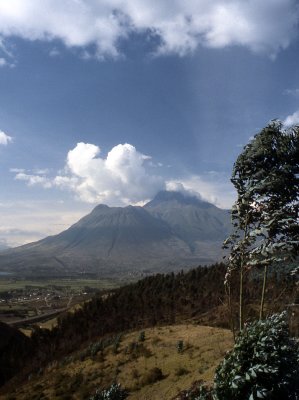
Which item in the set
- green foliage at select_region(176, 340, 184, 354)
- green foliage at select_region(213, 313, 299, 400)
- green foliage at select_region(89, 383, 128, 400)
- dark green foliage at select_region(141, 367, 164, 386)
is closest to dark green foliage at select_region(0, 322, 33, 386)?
green foliage at select_region(176, 340, 184, 354)

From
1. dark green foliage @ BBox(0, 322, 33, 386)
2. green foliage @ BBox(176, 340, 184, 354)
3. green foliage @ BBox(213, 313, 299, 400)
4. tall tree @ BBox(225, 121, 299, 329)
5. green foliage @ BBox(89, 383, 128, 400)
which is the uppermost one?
tall tree @ BBox(225, 121, 299, 329)

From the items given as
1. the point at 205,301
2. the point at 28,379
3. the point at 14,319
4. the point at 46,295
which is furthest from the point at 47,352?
the point at 46,295

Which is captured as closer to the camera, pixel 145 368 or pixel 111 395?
pixel 111 395

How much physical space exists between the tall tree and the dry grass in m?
14.9

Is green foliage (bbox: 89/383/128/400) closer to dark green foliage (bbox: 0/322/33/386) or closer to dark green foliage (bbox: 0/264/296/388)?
dark green foliage (bbox: 0/264/296/388)

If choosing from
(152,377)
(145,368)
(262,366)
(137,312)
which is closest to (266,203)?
(262,366)

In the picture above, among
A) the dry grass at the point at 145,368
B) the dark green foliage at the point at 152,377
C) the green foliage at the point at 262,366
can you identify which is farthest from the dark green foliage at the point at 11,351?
the green foliage at the point at 262,366

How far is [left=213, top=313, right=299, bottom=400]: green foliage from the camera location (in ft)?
26.1

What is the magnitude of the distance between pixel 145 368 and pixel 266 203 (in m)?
23.0

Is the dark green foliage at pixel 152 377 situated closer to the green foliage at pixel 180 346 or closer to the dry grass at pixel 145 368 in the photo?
the dry grass at pixel 145 368

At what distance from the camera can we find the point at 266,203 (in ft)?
33.7

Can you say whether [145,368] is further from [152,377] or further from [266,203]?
[266,203]

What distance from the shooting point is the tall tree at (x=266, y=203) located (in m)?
9.52

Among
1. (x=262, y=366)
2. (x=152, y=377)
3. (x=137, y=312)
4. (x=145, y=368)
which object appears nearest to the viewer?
(x=262, y=366)
